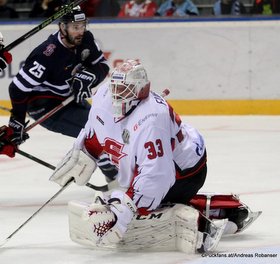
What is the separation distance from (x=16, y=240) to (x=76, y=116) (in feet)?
4.33

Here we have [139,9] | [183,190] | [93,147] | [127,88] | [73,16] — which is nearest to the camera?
[127,88]

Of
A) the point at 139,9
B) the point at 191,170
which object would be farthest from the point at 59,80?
the point at 139,9

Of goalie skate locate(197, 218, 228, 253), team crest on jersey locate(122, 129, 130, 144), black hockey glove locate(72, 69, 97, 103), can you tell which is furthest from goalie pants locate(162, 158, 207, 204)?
black hockey glove locate(72, 69, 97, 103)

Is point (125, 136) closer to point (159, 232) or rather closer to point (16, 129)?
point (159, 232)

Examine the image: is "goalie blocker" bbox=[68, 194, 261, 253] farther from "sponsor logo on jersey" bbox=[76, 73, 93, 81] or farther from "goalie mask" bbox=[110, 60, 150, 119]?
"sponsor logo on jersey" bbox=[76, 73, 93, 81]

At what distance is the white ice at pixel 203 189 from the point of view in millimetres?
3898

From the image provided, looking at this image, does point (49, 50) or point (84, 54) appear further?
point (84, 54)

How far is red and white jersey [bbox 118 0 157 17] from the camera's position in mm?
8297

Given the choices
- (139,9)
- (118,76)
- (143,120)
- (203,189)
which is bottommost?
(139,9)

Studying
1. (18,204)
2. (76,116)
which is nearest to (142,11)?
(76,116)

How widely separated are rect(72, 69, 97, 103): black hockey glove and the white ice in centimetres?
53

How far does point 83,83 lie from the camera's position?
5.29 meters

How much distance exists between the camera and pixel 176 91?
8.23 m

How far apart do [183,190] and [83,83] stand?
1.37 metres
